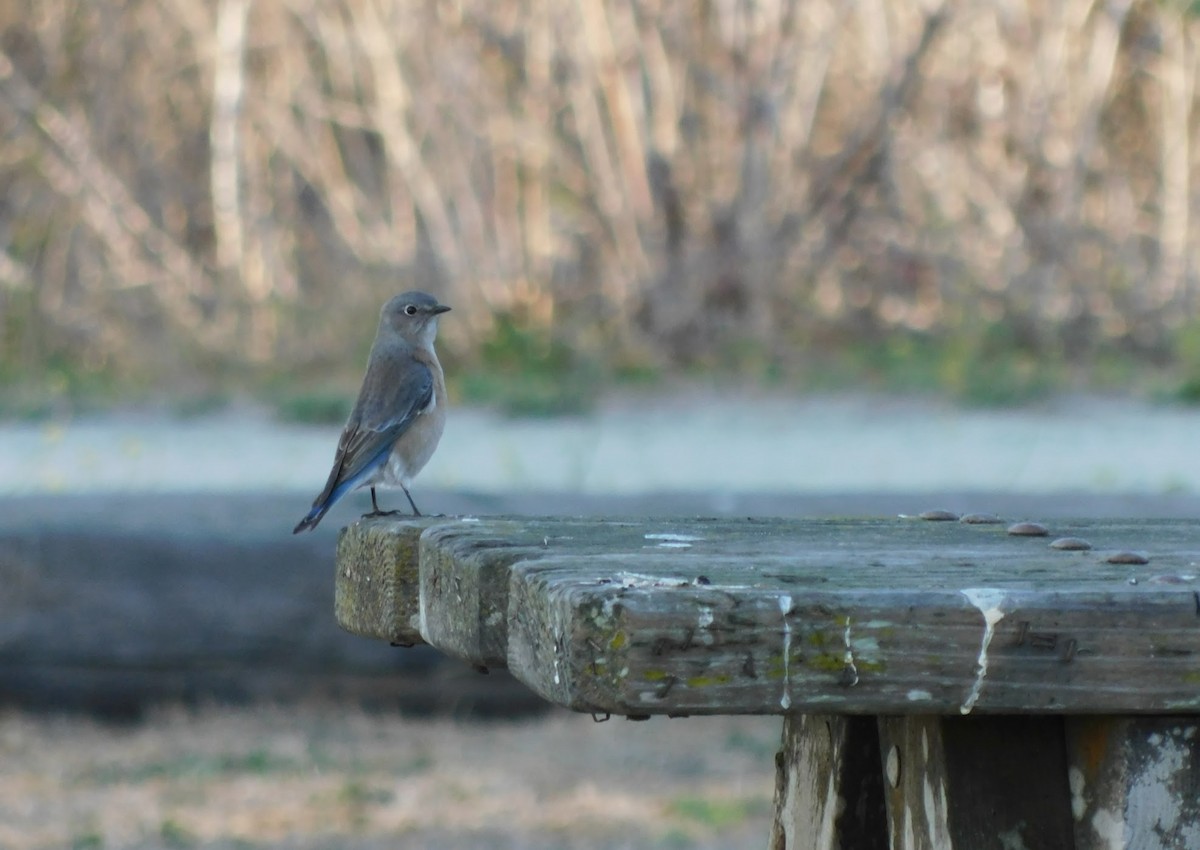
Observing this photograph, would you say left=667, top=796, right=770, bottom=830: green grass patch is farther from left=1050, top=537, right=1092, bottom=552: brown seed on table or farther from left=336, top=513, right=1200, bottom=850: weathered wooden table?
left=1050, top=537, right=1092, bottom=552: brown seed on table

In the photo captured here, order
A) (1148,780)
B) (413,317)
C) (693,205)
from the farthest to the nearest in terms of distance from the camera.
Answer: (693,205)
(413,317)
(1148,780)

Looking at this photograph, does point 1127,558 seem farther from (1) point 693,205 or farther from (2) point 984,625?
(1) point 693,205

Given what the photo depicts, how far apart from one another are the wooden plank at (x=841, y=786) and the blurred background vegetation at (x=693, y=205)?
6.30 m

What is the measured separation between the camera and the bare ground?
4730 mm

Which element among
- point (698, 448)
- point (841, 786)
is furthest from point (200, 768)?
point (698, 448)

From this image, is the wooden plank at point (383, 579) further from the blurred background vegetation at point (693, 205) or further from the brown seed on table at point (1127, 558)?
the blurred background vegetation at point (693, 205)

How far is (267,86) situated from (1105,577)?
9.19 m

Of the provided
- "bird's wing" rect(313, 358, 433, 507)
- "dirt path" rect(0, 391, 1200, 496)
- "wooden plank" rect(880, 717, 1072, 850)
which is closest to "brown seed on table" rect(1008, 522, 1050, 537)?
"wooden plank" rect(880, 717, 1072, 850)

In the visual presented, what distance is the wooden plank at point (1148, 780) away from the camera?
2016 millimetres

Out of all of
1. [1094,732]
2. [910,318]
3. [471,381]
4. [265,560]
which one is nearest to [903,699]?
[1094,732]

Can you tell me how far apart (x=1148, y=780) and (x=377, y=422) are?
2.32 metres

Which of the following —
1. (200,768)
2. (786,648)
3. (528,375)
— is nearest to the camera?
(786,648)

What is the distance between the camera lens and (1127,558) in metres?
2.25

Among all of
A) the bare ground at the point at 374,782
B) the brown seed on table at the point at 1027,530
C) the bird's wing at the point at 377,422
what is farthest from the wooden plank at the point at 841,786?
the bare ground at the point at 374,782
